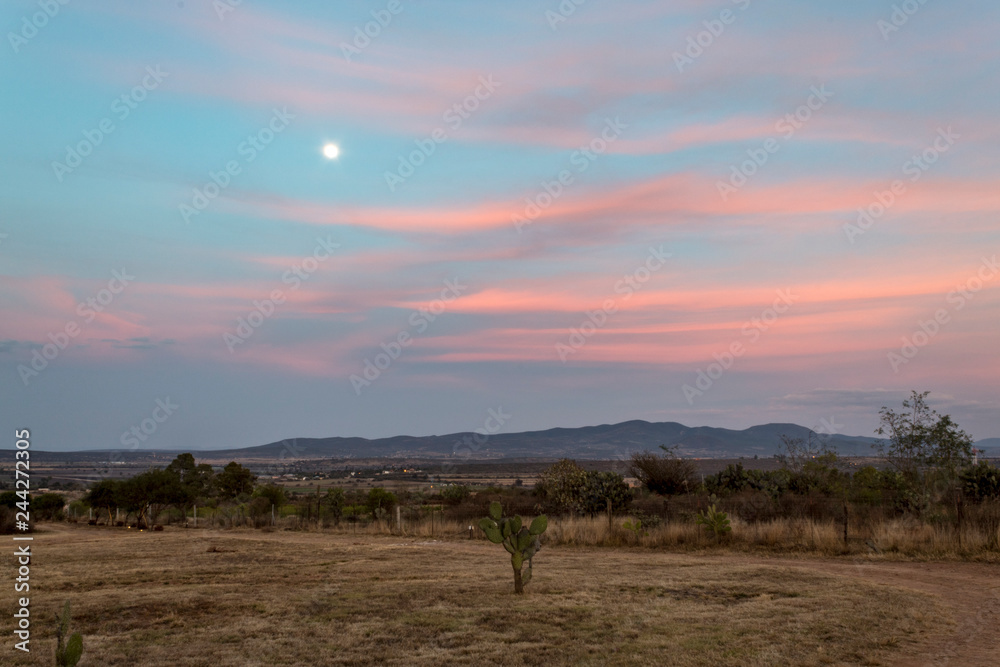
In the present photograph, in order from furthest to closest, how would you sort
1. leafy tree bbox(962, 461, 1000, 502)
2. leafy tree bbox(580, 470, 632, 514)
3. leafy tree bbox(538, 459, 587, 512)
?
leafy tree bbox(538, 459, 587, 512) < leafy tree bbox(580, 470, 632, 514) < leafy tree bbox(962, 461, 1000, 502)

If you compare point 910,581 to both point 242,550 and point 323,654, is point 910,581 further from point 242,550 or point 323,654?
point 242,550

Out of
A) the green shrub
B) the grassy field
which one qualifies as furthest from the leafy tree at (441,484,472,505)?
the grassy field

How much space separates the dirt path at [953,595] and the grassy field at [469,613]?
0.31m

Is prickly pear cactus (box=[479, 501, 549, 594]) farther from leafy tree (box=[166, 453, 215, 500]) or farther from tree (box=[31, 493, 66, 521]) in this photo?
tree (box=[31, 493, 66, 521])

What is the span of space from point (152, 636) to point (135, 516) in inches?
1450

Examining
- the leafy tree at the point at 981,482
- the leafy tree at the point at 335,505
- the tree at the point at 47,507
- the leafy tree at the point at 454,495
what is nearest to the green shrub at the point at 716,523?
the leafy tree at the point at 981,482

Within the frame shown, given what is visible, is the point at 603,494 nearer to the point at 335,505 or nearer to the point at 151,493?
the point at 335,505

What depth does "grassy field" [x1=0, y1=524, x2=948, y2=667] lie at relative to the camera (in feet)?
30.5

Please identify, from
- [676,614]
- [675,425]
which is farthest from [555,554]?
[675,425]

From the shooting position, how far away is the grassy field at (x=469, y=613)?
9.30m

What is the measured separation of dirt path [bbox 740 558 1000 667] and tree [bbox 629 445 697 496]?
1223 cm

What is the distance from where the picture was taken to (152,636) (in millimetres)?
10359

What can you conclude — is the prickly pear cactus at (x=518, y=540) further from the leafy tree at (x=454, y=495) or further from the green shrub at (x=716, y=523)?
the leafy tree at (x=454, y=495)

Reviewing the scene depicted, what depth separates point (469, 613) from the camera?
1182 cm
